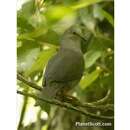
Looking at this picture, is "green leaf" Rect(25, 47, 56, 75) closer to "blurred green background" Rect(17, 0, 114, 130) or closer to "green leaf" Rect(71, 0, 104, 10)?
"blurred green background" Rect(17, 0, 114, 130)

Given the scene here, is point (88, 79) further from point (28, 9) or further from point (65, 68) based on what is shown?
point (28, 9)

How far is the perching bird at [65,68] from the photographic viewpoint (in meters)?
1.42

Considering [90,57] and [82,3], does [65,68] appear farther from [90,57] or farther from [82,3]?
[82,3]

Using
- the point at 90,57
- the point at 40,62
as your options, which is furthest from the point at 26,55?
the point at 90,57

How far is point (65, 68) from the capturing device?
1.43 m

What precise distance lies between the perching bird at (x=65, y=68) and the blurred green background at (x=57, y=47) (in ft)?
0.06

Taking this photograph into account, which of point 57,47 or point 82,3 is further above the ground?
point 82,3

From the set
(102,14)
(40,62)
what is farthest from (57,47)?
(102,14)

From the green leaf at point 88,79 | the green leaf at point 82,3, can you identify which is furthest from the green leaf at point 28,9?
the green leaf at point 88,79

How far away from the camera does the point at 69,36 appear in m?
1.45

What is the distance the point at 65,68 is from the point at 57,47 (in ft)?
0.24

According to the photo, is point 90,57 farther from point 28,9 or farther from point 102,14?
point 28,9

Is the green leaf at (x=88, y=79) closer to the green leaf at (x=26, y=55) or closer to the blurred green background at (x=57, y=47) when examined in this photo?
the blurred green background at (x=57, y=47)

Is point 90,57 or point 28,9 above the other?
point 28,9
